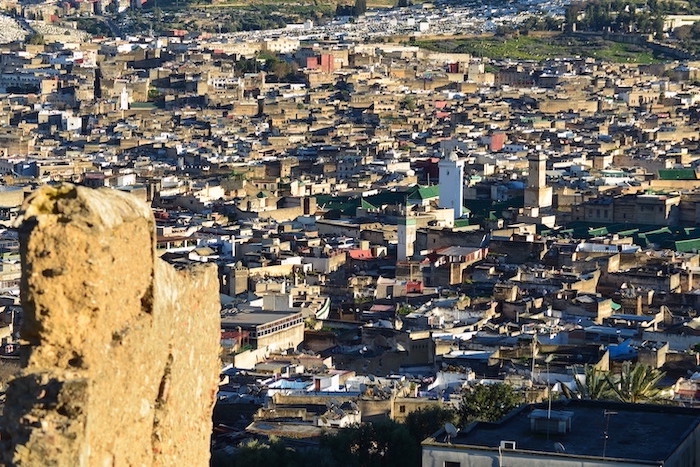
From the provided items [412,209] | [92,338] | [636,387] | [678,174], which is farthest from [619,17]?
[92,338]

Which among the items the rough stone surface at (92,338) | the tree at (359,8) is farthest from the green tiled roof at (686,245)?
the tree at (359,8)

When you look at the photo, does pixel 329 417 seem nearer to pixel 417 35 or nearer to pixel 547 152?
pixel 547 152

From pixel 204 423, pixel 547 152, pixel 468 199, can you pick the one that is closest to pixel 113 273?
pixel 204 423

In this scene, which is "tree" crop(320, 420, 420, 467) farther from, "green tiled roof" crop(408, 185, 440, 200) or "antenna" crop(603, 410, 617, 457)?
"green tiled roof" crop(408, 185, 440, 200)

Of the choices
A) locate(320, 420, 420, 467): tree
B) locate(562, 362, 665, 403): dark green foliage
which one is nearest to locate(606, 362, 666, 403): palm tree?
locate(562, 362, 665, 403): dark green foliage

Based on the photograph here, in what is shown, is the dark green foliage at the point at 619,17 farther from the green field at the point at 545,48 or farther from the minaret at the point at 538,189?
the minaret at the point at 538,189

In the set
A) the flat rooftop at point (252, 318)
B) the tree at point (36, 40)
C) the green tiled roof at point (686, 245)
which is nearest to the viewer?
the flat rooftop at point (252, 318)

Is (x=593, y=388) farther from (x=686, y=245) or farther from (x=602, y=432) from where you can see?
(x=686, y=245)
